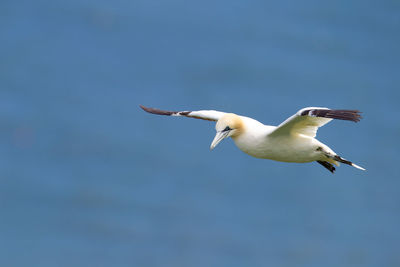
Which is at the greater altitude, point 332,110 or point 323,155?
point 332,110

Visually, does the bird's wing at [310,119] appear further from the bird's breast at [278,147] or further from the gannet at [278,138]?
the bird's breast at [278,147]

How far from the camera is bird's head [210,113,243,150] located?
1259cm

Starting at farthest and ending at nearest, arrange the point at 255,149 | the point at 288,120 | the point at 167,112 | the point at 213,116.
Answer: the point at 167,112 < the point at 213,116 < the point at 255,149 < the point at 288,120

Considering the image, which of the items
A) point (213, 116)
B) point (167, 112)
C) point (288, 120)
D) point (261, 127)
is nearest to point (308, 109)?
point (288, 120)

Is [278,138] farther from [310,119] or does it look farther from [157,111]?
[157,111]

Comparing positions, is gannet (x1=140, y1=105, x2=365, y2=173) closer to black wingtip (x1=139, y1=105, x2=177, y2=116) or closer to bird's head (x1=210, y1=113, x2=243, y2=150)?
bird's head (x1=210, y1=113, x2=243, y2=150)

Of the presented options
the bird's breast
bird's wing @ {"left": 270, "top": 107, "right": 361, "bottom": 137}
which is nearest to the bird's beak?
the bird's breast

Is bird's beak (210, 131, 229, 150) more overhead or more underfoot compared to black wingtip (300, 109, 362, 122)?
more underfoot

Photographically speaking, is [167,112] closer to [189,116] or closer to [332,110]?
[189,116]

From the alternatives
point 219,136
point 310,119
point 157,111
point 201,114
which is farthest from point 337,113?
point 157,111

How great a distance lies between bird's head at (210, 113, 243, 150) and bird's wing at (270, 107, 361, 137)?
0.65 m

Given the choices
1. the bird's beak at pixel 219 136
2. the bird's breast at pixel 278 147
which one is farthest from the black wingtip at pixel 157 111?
the bird's beak at pixel 219 136

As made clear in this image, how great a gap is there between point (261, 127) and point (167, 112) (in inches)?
118

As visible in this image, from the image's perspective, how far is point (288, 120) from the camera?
38.9ft
